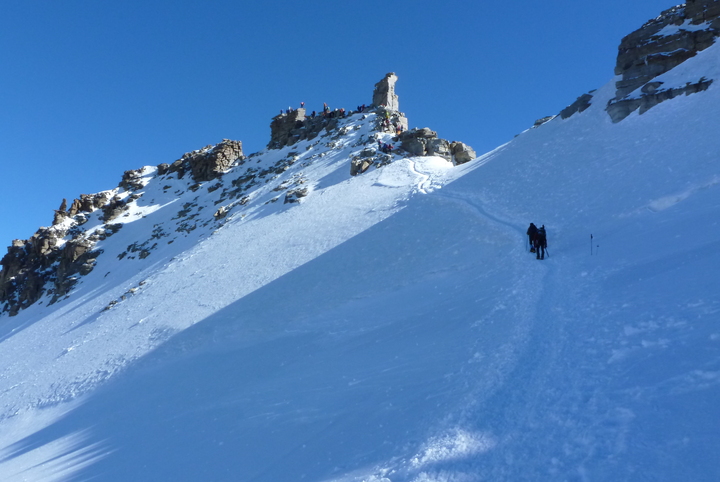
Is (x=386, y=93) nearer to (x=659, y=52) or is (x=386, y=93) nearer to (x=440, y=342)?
(x=659, y=52)

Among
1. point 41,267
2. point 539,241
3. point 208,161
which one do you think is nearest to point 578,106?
point 539,241

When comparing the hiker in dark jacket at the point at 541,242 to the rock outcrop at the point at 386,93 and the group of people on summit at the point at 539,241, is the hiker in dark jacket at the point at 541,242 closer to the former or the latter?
the group of people on summit at the point at 539,241

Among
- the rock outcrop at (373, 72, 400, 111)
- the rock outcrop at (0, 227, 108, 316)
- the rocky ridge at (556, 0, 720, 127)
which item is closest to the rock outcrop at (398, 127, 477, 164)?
the rocky ridge at (556, 0, 720, 127)

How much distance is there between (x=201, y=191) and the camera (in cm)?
5256

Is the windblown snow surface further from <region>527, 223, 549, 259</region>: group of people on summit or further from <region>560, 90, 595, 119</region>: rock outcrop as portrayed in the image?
<region>560, 90, 595, 119</region>: rock outcrop

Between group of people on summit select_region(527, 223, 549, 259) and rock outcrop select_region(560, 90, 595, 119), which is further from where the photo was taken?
rock outcrop select_region(560, 90, 595, 119)

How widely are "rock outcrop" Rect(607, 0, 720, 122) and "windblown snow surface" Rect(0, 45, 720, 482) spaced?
3.56 feet

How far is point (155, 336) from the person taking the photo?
763 inches

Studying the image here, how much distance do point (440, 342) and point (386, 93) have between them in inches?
1987

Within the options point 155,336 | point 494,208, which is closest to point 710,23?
point 494,208

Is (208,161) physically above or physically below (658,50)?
above

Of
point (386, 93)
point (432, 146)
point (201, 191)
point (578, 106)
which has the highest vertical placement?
point (386, 93)

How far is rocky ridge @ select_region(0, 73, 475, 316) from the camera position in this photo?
37.8m

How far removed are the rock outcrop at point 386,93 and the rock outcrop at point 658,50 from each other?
33.7 metres
